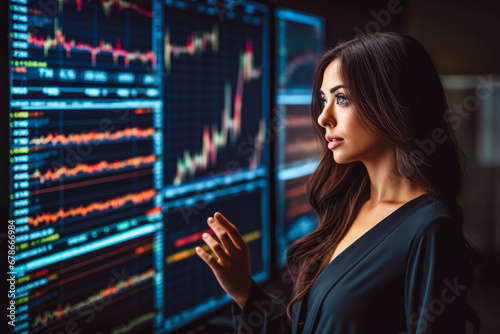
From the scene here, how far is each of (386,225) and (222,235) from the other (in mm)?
302

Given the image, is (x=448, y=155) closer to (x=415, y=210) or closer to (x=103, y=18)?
(x=415, y=210)

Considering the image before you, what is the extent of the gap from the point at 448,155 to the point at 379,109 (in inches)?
7.0

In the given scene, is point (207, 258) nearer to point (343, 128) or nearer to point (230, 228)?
point (230, 228)

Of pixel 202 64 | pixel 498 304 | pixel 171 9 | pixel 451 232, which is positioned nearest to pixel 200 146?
pixel 202 64

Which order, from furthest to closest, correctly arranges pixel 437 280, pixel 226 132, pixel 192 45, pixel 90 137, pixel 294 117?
pixel 294 117
pixel 226 132
pixel 192 45
pixel 90 137
pixel 437 280

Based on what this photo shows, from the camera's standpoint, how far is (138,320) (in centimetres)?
98

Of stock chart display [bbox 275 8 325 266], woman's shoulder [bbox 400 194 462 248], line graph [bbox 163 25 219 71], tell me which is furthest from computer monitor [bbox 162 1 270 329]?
woman's shoulder [bbox 400 194 462 248]

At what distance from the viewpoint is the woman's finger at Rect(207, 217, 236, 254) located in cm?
87

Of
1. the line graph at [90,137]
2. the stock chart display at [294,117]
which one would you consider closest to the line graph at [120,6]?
the line graph at [90,137]

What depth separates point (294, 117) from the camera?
5.33ft

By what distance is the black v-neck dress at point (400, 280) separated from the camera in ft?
2.51

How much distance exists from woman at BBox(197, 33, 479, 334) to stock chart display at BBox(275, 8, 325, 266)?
0.52 m

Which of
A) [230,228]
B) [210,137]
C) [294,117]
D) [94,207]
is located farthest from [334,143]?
[294,117]

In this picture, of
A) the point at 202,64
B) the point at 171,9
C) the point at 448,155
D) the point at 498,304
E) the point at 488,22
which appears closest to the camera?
the point at 448,155
